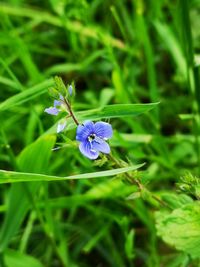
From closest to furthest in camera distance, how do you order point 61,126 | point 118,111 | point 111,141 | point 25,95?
point 61,126
point 118,111
point 25,95
point 111,141

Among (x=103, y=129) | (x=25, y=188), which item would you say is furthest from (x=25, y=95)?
(x=103, y=129)

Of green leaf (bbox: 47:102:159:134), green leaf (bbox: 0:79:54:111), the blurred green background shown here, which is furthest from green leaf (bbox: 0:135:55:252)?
green leaf (bbox: 47:102:159:134)

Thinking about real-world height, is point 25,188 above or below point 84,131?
below

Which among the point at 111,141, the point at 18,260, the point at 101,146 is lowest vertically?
the point at 18,260

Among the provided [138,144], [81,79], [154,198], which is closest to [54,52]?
[81,79]

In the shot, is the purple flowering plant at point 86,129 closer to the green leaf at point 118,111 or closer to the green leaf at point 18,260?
the green leaf at point 118,111

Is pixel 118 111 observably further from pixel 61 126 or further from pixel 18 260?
pixel 18 260
